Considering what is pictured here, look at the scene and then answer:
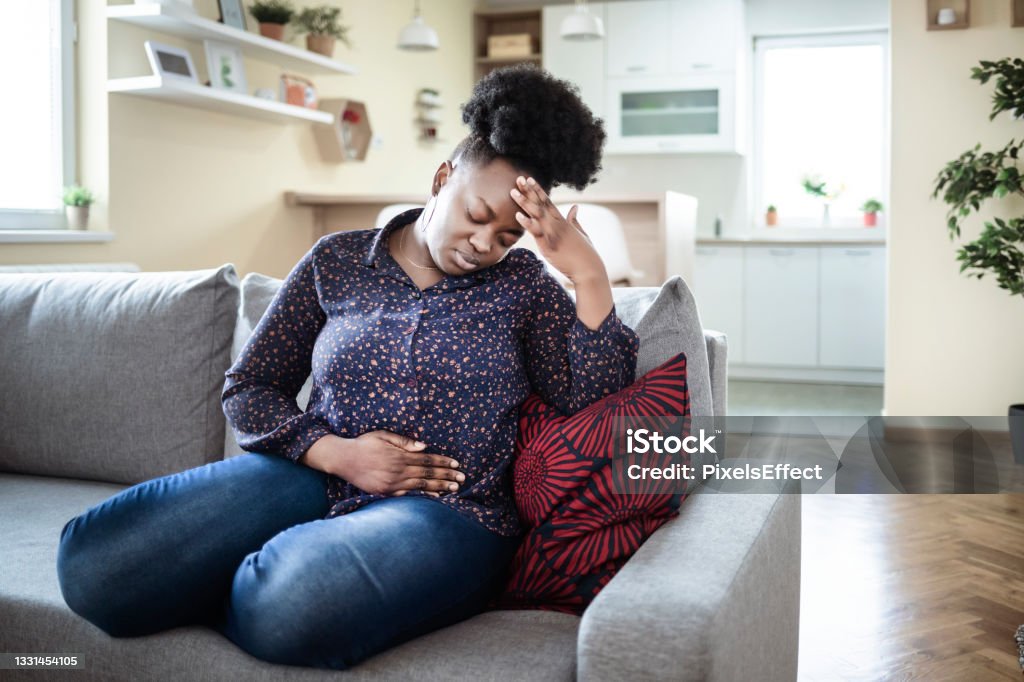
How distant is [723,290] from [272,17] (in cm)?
335

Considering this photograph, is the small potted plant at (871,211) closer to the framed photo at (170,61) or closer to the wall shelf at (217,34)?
the wall shelf at (217,34)

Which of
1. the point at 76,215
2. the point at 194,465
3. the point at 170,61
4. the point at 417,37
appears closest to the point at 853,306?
the point at 417,37

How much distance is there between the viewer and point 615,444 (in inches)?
52.6

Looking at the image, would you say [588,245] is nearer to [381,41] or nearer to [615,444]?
[615,444]

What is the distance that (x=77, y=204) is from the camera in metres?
3.64

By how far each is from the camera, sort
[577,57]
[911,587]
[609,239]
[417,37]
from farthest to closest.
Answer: [577,57]
[417,37]
[609,239]
[911,587]

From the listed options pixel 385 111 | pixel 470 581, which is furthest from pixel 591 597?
pixel 385 111

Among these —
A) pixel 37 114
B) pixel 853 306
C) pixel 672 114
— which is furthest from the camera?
pixel 672 114

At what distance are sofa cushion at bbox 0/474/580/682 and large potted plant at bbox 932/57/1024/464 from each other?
10.6 ft

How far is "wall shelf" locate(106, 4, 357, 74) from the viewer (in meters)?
3.65

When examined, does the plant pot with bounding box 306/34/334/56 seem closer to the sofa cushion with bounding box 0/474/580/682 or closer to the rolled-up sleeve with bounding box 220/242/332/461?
the rolled-up sleeve with bounding box 220/242/332/461

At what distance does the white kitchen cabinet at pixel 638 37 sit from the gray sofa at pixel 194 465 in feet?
16.5

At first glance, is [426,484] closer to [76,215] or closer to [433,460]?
[433,460]

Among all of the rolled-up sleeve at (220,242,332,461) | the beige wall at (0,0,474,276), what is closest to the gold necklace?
the rolled-up sleeve at (220,242,332,461)
